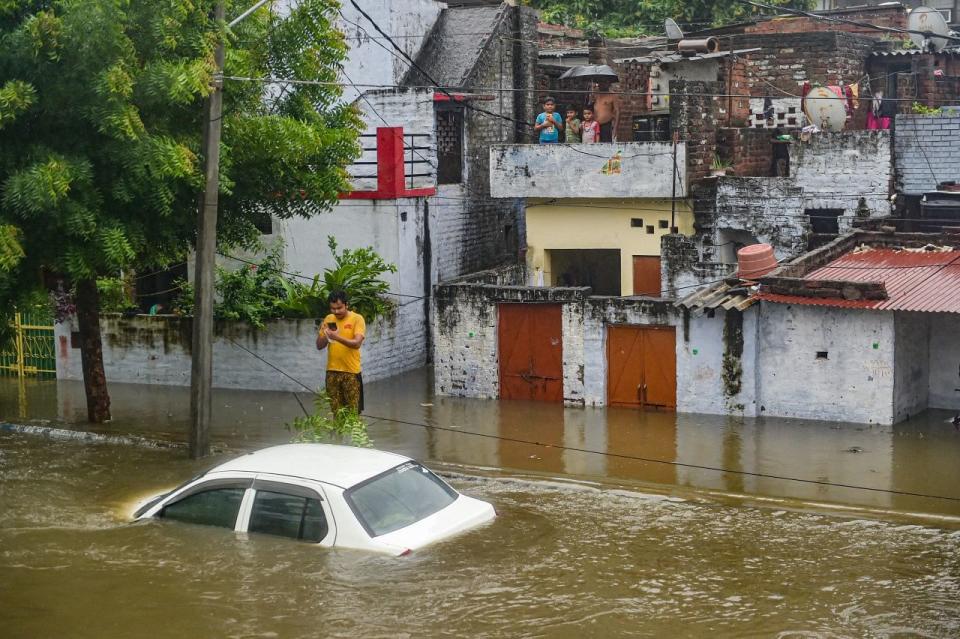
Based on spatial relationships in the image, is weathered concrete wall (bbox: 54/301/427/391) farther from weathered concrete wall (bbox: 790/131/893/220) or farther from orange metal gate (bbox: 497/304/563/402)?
weathered concrete wall (bbox: 790/131/893/220)

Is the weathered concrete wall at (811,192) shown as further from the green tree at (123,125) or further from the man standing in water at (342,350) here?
the man standing in water at (342,350)

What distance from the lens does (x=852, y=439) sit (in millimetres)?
16000

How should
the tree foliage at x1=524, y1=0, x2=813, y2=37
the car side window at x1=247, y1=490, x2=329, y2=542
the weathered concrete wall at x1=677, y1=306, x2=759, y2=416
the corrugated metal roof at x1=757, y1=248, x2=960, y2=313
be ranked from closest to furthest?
the car side window at x1=247, y1=490, x2=329, y2=542, the corrugated metal roof at x1=757, y1=248, x2=960, y2=313, the weathered concrete wall at x1=677, y1=306, x2=759, y2=416, the tree foliage at x1=524, y1=0, x2=813, y2=37

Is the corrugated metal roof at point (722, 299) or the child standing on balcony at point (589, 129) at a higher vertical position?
the child standing on balcony at point (589, 129)

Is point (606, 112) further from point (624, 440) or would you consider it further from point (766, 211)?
point (624, 440)

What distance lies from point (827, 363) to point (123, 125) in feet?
33.0

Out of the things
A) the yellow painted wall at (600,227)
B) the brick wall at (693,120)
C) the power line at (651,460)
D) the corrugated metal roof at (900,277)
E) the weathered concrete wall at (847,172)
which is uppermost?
the brick wall at (693,120)

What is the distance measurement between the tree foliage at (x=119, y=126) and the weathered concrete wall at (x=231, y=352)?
4.78 meters

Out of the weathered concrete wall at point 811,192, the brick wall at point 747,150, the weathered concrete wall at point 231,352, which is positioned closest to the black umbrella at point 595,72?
the brick wall at point 747,150

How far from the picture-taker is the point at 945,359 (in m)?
17.9

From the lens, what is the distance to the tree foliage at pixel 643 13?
3616cm

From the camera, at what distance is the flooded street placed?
8.33 metres

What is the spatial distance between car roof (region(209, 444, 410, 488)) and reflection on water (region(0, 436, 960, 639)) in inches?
20.7

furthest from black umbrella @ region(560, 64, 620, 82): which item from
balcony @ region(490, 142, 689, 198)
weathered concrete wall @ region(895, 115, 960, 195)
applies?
→ weathered concrete wall @ region(895, 115, 960, 195)
